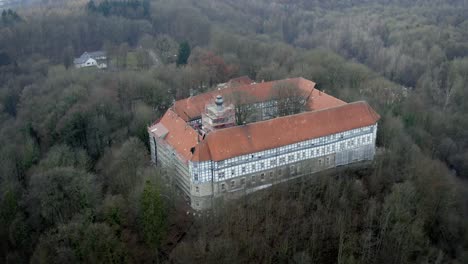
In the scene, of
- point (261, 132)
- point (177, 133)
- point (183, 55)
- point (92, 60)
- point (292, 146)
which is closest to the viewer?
point (261, 132)

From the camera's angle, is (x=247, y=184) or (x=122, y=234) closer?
(x=122, y=234)

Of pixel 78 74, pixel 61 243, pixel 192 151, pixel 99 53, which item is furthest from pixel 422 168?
pixel 99 53

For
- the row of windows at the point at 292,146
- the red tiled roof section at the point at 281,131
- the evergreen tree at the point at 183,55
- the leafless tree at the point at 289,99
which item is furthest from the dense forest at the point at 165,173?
the leafless tree at the point at 289,99

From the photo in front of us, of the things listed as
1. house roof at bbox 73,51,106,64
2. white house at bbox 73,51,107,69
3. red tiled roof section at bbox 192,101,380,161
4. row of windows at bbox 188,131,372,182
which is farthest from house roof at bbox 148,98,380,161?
house roof at bbox 73,51,106,64

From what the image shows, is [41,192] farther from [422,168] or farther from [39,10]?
[39,10]

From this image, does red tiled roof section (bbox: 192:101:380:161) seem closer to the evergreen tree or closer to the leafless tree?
the leafless tree

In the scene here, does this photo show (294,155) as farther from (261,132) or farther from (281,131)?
(261,132)

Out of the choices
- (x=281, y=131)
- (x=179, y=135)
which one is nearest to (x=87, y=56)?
(x=179, y=135)
